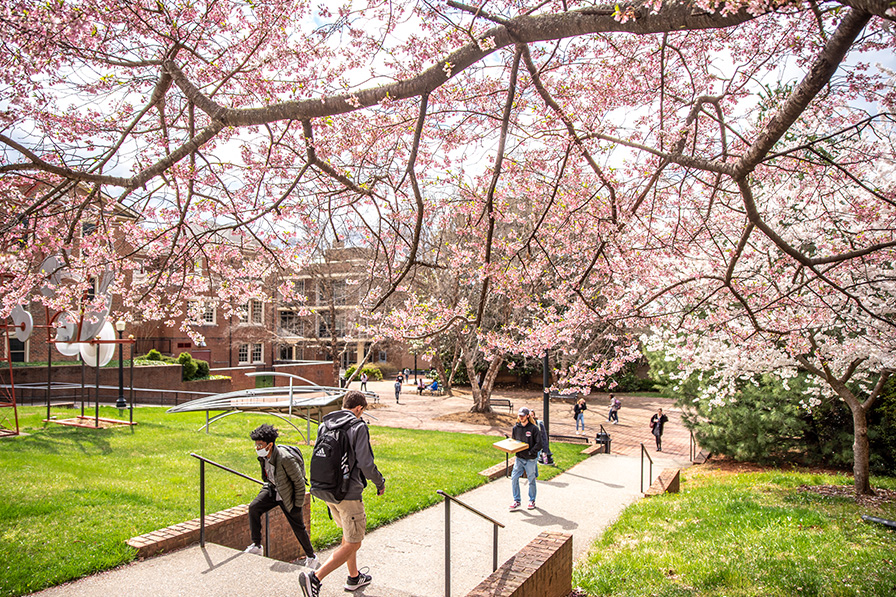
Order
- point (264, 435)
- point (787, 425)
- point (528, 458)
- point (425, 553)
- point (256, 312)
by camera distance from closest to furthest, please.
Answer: point (264, 435)
point (425, 553)
point (528, 458)
point (787, 425)
point (256, 312)

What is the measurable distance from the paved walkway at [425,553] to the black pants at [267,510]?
0.99ft

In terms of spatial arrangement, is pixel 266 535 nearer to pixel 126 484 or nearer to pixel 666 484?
pixel 126 484

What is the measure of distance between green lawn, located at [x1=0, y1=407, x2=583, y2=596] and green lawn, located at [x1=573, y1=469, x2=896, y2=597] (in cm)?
323

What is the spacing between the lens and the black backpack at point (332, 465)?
4848 mm

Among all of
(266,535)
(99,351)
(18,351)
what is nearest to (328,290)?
(99,351)

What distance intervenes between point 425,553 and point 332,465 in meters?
2.72

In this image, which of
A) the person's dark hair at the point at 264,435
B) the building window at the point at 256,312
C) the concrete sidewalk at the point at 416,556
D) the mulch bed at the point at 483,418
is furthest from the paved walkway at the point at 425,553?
the building window at the point at 256,312

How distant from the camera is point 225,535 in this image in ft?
20.2

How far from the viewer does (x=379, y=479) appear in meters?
4.77

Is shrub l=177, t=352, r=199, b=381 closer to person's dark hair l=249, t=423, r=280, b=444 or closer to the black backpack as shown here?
person's dark hair l=249, t=423, r=280, b=444

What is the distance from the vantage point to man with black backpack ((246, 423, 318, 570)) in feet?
18.4

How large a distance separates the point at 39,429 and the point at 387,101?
12887mm

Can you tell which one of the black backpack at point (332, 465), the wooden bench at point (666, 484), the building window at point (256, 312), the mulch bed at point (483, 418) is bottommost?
the mulch bed at point (483, 418)

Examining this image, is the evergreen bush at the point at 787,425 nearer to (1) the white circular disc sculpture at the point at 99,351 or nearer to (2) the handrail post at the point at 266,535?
(2) the handrail post at the point at 266,535
